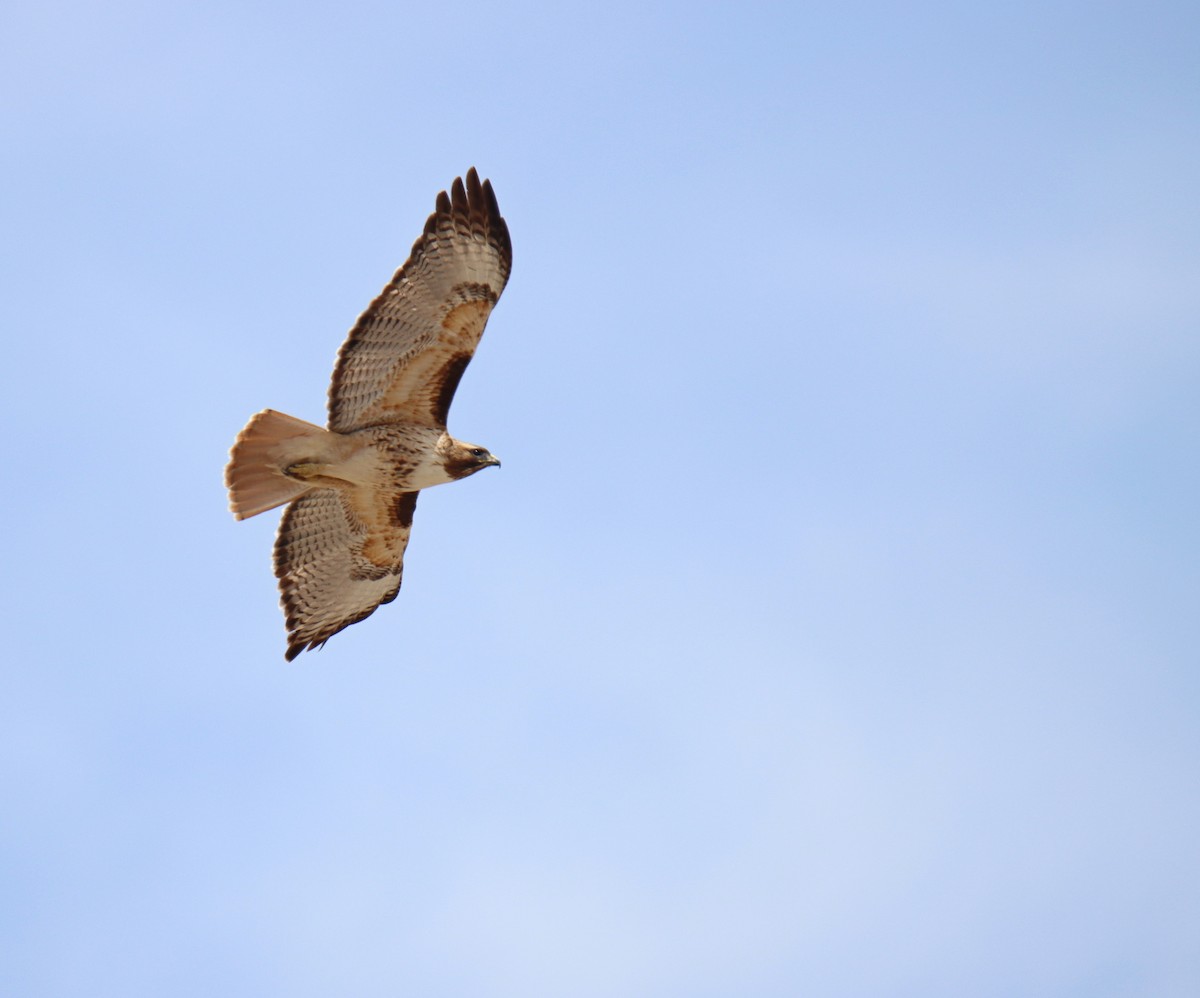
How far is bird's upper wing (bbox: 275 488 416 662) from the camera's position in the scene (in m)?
11.0

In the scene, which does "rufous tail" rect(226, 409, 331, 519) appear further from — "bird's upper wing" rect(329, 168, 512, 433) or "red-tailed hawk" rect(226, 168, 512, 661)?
"bird's upper wing" rect(329, 168, 512, 433)

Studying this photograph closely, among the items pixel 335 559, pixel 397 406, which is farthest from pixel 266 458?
pixel 335 559

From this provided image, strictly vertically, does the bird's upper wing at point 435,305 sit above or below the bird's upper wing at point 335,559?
above

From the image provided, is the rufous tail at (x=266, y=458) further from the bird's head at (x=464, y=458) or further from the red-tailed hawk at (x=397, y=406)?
the bird's head at (x=464, y=458)

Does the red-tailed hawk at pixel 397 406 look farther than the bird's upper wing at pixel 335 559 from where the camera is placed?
No

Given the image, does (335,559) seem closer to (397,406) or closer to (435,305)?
(397,406)

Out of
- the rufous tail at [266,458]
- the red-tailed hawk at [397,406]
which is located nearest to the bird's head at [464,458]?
the red-tailed hawk at [397,406]

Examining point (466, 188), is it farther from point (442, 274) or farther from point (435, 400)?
point (435, 400)

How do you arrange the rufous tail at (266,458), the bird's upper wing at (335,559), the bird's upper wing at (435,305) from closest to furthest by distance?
1. the bird's upper wing at (435,305)
2. the rufous tail at (266,458)
3. the bird's upper wing at (335,559)

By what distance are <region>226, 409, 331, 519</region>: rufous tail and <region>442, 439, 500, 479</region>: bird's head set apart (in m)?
0.80

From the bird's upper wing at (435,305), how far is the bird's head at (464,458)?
1.61ft

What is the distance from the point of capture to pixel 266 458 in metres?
10.2

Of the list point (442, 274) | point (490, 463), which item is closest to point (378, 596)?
point (490, 463)

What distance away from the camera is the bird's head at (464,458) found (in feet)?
34.1
